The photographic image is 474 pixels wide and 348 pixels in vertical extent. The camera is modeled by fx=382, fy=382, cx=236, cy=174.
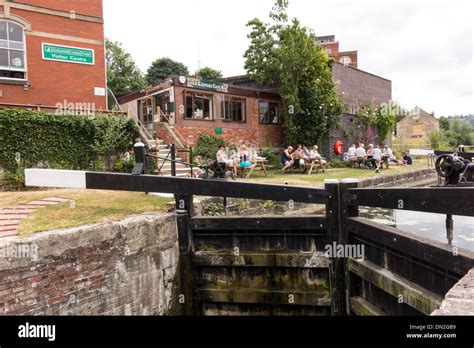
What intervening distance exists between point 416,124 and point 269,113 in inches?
1512

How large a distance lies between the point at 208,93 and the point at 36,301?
47.5 feet

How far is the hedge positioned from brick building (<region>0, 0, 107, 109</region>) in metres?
3.44

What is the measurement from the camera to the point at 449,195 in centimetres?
402

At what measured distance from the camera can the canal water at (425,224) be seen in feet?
28.9

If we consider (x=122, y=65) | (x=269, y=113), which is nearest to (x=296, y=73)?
(x=269, y=113)

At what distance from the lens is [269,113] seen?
68.7ft

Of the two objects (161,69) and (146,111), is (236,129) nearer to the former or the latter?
(146,111)

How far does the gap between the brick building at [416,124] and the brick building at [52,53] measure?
44.0 m

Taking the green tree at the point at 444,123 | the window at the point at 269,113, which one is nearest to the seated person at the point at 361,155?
the window at the point at 269,113

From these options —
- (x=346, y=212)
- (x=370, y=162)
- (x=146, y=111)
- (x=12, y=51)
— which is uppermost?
(x=12, y=51)

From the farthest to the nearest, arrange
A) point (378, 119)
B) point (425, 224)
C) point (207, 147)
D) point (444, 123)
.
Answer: point (444, 123) < point (378, 119) < point (207, 147) < point (425, 224)

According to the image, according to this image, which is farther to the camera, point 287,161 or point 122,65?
point 122,65

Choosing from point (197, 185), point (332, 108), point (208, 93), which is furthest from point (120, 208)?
point (332, 108)
